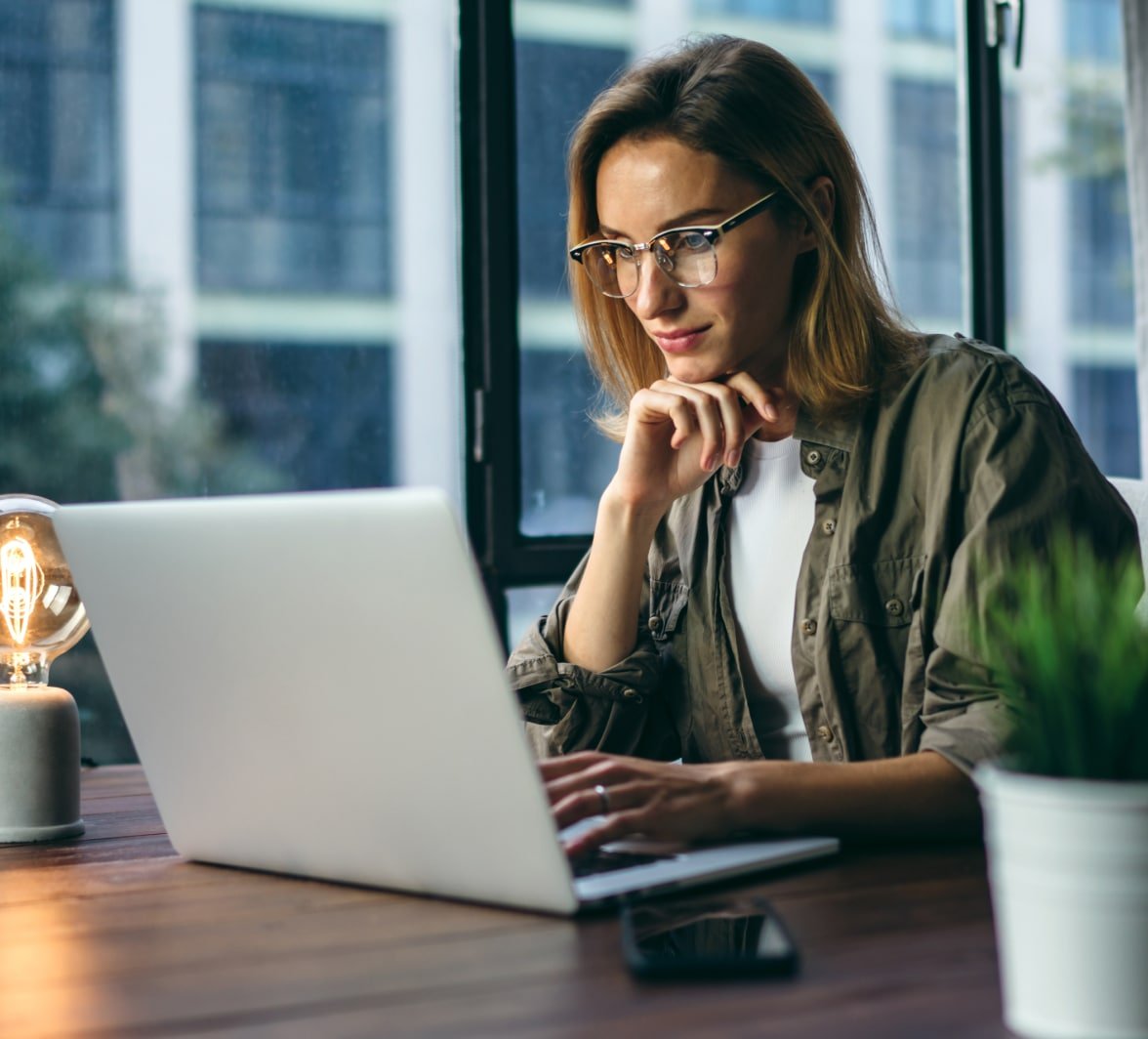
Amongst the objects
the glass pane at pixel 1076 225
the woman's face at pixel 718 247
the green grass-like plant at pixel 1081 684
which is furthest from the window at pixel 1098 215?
the green grass-like plant at pixel 1081 684

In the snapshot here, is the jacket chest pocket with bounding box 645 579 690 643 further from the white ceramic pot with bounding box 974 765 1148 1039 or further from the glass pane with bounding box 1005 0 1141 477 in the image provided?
the glass pane with bounding box 1005 0 1141 477

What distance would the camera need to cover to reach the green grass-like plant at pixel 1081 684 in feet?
2.10

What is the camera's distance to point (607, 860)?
100cm

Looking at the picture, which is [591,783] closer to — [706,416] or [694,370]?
[706,416]

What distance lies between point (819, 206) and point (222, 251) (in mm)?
1273

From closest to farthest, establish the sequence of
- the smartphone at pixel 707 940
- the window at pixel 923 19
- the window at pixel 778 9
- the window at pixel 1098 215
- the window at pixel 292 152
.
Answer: the smartphone at pixel 707 940 → the window at pixel 292 152 → the window at pixel 778 9 → the window at pixel 923 19 → the window at pixel 1098 215

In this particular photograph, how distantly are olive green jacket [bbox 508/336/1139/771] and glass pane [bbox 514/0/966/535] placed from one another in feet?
3.01

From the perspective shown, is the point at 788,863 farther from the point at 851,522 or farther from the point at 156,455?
the point at 156,455

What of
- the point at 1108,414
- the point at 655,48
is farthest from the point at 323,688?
the point at 1108,414

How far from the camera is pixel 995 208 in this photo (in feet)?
9.89

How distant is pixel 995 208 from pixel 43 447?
196 cm

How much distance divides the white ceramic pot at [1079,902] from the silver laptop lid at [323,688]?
0.29 meters

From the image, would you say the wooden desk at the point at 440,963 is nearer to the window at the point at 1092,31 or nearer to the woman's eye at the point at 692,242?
the woman's eye at the point at 692,242

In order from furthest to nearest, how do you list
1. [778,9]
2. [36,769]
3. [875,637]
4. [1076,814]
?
[778,9], [875,637], [36,769], [1076,814]
